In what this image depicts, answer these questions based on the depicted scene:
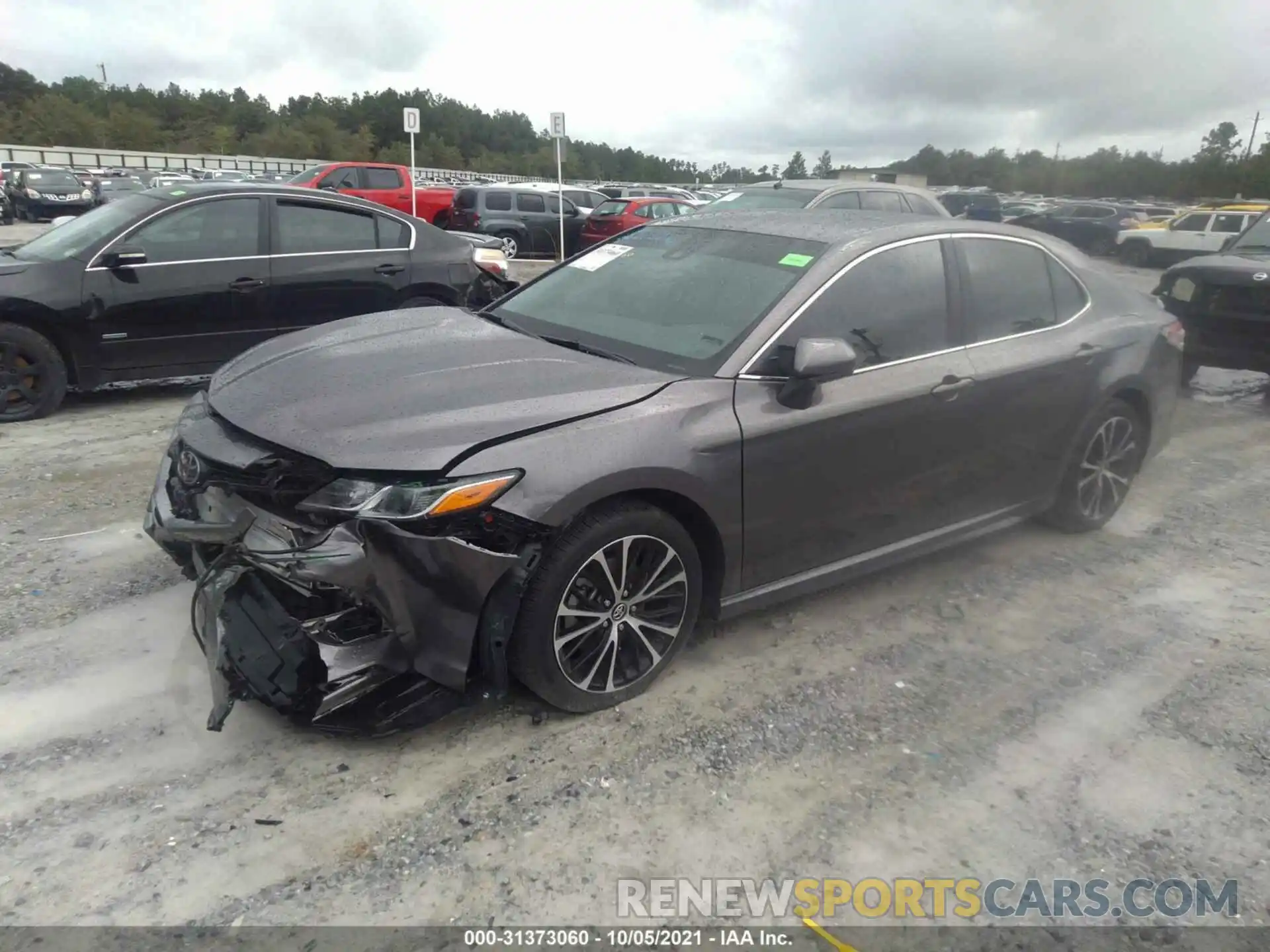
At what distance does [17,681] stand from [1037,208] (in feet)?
126

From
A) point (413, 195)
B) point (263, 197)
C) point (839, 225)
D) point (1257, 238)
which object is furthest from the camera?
point (413, 195)

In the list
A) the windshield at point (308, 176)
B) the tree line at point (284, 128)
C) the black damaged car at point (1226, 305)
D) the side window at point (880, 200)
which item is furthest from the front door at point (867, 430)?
the tree line at point (284, 128)

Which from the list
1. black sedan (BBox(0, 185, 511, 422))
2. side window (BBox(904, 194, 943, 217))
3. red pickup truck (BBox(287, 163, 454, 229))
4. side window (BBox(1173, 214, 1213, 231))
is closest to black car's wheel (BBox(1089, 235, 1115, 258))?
side window (BBox(1173, 214, 1213, 231))

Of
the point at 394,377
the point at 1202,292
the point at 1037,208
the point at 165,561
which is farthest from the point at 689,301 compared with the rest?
the point at 1037,208

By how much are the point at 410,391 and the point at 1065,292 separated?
3.39 m

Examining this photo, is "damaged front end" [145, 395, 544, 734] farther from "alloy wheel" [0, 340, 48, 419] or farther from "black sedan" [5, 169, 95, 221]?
"black sedan" [5, 169, 95, 221]

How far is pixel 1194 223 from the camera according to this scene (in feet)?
75.7

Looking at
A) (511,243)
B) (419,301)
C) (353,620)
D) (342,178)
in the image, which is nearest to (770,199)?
(419,301)

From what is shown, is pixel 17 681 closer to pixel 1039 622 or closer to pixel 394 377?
pixel 394 377

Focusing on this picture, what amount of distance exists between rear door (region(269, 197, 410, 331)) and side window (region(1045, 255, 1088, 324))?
16.2ft

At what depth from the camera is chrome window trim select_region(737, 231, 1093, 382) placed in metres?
3.42

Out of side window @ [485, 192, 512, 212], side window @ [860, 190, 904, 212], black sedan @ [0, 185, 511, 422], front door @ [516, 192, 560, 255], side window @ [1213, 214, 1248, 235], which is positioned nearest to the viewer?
black sedan @ [0, 185, 511, 422]

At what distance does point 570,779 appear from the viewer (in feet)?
9.33

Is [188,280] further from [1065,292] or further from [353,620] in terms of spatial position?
[1065,292]
